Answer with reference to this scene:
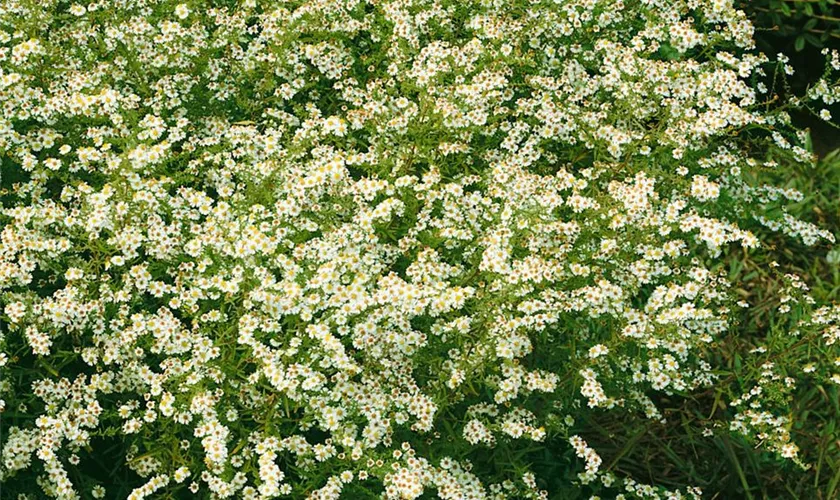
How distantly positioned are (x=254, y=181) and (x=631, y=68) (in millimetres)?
1670

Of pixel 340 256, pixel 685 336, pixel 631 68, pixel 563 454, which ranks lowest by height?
pixel 563 454

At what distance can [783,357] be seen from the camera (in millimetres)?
4344

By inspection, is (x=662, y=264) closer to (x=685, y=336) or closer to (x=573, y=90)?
(x=685, y=336)

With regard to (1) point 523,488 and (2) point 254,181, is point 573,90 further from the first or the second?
(1) point 523,488

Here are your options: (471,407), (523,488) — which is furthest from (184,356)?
(523,488)

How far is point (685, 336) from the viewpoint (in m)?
3.63

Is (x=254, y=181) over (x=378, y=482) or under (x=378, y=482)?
over

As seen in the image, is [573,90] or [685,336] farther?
[573,90]

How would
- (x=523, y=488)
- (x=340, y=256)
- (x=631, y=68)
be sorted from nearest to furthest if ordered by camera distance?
(x=340, y=256) → (x=523, y=488) → (x=631, y=68)

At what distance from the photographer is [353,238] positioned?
352 cm

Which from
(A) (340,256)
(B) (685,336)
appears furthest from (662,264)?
(A) (340,256)

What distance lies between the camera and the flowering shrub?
11.0 ft

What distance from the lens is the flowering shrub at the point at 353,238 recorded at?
3338mm

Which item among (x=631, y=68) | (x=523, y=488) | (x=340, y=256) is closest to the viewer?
(x=340, y=256)
